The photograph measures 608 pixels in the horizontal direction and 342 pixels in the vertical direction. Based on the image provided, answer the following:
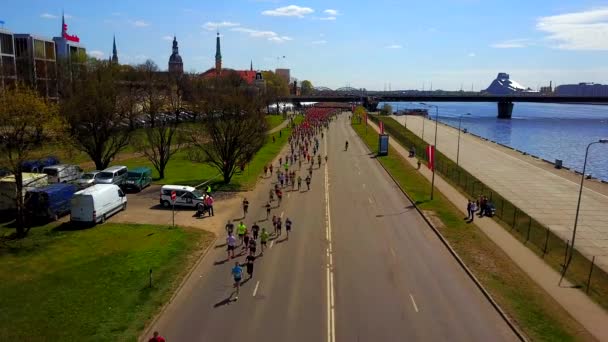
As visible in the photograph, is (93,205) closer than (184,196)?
Yes

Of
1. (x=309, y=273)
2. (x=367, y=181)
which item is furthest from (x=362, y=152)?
(x=309, y=273)

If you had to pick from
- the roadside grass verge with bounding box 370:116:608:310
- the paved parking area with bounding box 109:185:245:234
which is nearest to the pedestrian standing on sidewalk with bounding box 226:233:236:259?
the paved parking area with bounding box 109:185:245:234

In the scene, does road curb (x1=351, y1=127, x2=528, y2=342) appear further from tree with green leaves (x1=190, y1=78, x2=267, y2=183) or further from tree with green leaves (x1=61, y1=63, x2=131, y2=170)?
tree with green leaves (x1=61, y1=63, x2=131, y2=170)

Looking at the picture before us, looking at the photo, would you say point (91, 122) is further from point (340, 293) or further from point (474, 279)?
point (474, 279)

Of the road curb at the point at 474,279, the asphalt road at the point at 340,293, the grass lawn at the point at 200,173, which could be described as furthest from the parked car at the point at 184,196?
the road curb at the point at 474,279

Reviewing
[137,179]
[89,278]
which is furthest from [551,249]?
[137,179]

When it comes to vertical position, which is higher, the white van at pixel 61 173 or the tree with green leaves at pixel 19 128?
the tree with green leaves at pixel 19 128

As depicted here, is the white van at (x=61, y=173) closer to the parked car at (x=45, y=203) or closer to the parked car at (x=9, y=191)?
the parked car at (x=9, y=191)
